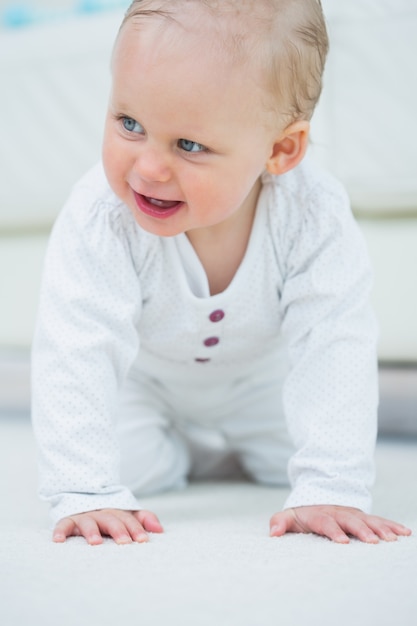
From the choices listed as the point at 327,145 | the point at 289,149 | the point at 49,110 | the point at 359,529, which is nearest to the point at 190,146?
the point at 289,149

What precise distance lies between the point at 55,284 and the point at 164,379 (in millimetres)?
224

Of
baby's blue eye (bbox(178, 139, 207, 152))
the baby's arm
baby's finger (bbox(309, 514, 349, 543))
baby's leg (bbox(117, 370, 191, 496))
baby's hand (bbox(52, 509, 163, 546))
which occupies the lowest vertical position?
baby's leg (bbox(117, 370, 191, 496))

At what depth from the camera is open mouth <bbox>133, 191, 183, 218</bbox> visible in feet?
2.48

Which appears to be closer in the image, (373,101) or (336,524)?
(336,524)

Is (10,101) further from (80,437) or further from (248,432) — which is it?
(80,437)

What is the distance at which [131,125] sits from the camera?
2.39ft

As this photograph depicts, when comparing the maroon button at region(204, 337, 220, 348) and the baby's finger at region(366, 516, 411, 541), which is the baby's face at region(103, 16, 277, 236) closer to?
the maroon button at region(204, 337, 220, 348)

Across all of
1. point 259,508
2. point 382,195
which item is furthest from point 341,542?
point 382,195

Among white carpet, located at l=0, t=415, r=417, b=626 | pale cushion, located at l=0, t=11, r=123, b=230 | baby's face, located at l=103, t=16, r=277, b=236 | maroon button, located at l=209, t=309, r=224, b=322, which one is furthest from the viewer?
pale cushion, located at l=0, t=11, r=123, b=230

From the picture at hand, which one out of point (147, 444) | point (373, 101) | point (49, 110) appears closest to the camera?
point (147, 444)

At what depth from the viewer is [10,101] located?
1424 mm

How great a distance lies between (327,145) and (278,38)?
0.53 m

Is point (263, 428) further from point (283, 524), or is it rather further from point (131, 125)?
point (131, 125)

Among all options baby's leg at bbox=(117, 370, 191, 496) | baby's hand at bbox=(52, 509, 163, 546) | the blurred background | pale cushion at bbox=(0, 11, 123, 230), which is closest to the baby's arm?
baby's hand at bbox=(52, 509, 163, 546)
